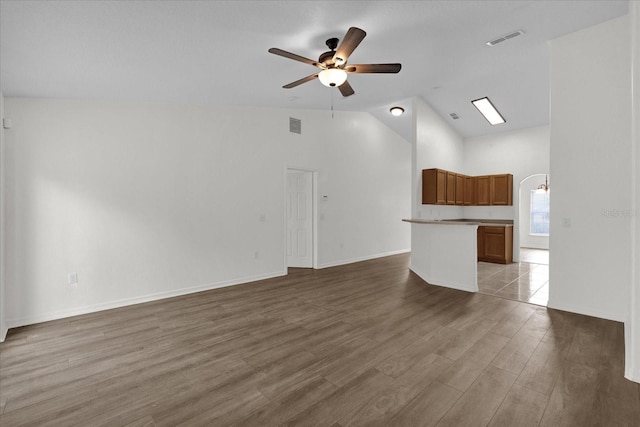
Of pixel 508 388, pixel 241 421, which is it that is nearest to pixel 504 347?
pixel 508 388

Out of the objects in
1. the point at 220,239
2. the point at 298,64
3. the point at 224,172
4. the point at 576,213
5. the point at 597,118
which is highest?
the point at 298,64

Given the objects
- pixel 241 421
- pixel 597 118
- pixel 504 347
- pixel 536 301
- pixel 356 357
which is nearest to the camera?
pixel 241 421

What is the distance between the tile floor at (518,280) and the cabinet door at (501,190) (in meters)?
1.49

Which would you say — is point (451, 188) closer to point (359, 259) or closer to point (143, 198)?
point (359, 259)

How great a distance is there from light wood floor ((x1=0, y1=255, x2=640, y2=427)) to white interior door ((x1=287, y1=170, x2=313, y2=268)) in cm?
254

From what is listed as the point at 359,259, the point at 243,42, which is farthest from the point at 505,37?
the point at 359,259

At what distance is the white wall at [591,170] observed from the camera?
334 centimetres

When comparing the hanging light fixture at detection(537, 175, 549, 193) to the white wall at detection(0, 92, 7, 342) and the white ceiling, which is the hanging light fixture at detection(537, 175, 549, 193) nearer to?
the white ceiling

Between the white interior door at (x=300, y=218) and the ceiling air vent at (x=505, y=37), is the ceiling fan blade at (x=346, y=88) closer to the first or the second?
the ceiling air vent at (x=505, y=37)

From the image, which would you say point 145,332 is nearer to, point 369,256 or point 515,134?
point 369,256

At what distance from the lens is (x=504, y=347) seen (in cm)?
274

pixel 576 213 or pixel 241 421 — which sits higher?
pixel 576 213

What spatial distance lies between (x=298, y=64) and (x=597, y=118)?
3598mm

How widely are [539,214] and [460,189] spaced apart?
481cm
